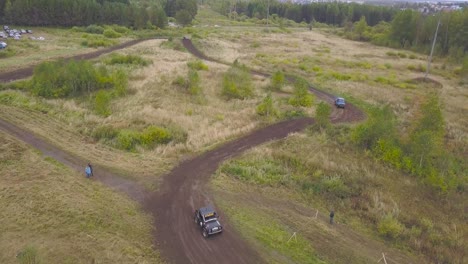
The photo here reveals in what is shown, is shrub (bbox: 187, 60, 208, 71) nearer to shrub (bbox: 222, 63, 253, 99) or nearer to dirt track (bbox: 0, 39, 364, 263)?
shrub (bbox: 222, 63, 253, 99)

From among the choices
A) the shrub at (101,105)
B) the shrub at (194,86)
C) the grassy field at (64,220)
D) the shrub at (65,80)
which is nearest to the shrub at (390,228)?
the grassy field at (64,220)

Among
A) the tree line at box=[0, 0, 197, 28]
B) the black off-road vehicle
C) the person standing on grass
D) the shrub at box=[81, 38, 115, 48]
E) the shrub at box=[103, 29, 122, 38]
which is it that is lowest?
the black off-road vehicle

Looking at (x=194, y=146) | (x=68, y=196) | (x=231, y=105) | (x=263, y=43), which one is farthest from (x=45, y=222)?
(x=263, y=43)

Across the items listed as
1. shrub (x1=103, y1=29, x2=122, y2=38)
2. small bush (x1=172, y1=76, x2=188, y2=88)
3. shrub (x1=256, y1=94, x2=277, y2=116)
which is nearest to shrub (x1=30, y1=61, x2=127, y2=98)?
small bush (x1=172, y1=76, x2=188, y2=88)

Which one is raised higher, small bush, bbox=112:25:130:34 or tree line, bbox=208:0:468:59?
tree line, bbox=208:0:468:59

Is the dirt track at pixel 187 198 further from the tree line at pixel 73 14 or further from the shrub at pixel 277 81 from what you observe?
the tree line at pixel 73 14

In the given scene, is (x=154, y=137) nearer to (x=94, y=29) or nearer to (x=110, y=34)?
(x=110, y=34)

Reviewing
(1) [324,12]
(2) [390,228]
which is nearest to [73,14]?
(2) [390,228]
